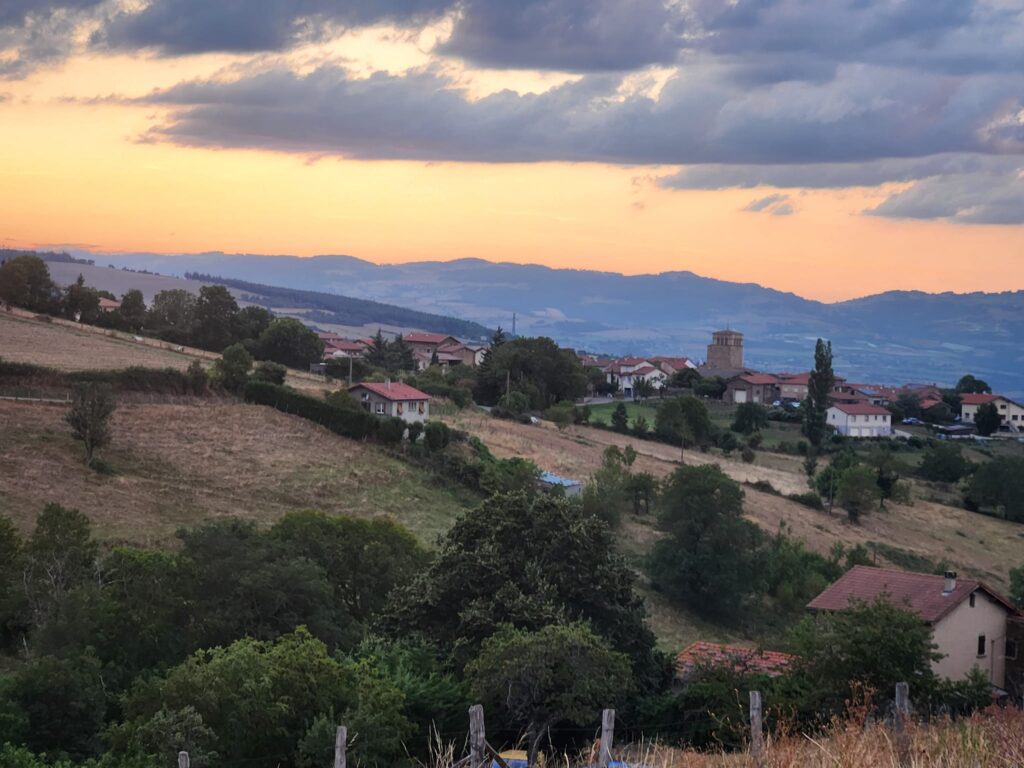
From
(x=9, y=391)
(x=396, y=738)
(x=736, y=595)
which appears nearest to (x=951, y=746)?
(x=396, y=738)

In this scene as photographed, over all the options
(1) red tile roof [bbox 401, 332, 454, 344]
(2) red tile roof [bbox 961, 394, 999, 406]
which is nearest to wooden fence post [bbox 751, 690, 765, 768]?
(2) red tile roof [bbox 961, 394, 999, 406]

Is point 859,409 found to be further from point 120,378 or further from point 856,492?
point 120,378

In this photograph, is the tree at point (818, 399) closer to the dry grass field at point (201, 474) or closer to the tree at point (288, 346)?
the tree at point (288, 346)

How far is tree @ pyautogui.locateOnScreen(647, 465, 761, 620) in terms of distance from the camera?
4462cm

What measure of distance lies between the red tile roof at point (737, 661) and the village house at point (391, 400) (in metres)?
34.5

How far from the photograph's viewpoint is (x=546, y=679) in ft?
70.7

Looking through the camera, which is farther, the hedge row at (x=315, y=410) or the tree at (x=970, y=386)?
the tree at (x=970, y=386)

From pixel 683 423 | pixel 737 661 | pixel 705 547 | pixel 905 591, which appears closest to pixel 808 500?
pixel 683 423

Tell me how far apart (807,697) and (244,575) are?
11954mm

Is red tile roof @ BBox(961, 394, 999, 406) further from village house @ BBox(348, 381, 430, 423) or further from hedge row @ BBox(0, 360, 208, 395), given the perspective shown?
hedge row @ BBox(0, 360, 208, 395)

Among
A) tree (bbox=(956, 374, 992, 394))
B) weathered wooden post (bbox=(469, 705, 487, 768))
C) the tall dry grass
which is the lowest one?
tree (bbox=(956, 374, 992, 394))

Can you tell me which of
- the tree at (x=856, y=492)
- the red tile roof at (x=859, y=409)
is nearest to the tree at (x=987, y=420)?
the red tile roof at (x=859, y=409)

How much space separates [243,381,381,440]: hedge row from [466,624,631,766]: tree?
33.9 metres

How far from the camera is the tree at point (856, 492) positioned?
206 ft
